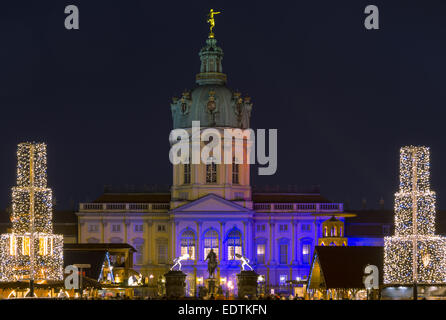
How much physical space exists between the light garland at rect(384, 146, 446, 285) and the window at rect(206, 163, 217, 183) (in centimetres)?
5883

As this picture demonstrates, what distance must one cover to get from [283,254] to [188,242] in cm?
1093

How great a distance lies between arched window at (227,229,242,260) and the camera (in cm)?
16925

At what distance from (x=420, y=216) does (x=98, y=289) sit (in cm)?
2854

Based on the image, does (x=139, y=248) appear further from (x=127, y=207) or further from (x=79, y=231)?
(x=79, y=231)

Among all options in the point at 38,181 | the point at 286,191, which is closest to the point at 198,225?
the point at 286,191

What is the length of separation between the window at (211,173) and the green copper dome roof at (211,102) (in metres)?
4.51

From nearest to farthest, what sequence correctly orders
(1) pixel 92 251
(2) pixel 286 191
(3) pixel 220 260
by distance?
(1) pixel 92 251, (3) pixel 220 260, (2) pixel 286 191

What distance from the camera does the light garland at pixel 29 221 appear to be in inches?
4478

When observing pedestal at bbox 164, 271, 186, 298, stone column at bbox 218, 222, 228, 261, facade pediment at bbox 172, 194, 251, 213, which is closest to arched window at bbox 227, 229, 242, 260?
stone column at bbox 218, 222, 228, 261

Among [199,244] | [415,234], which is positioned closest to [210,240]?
[199,244]

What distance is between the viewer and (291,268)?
17238 centimetres

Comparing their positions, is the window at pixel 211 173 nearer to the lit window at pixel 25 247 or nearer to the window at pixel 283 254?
the window at pixel 283 254
